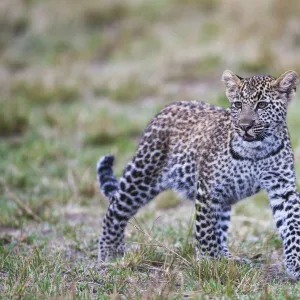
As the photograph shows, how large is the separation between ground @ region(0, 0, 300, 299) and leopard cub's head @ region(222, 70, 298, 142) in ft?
3.18

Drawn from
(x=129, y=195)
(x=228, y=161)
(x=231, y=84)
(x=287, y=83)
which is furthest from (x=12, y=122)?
(x=287, y=83)

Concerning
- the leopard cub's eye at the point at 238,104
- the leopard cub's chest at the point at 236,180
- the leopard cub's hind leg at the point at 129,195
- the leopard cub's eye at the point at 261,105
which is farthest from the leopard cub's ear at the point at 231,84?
the leopard cub's hind leg at the point at 129,195

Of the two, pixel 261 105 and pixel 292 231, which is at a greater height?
pixel 261 105

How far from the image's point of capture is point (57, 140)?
484 inches

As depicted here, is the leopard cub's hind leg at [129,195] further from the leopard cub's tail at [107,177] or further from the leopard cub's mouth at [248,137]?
the leopard cub's mouth at [248,137]

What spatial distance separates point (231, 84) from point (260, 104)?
0.47 m

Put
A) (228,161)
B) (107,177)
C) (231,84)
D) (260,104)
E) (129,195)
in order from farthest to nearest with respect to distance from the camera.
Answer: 1. (107,177)
2. (129,195)
3. (231,84)
4. (228,161)
5. (260,104)

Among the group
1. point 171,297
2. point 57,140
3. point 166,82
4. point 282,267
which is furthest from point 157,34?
point 171,297

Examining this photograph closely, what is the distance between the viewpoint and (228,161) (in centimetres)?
679

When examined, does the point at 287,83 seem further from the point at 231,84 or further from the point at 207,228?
the point at 207,228

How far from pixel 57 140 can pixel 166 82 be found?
12.1 ft

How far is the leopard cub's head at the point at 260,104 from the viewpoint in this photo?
6.46 m

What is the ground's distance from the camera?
6.14m

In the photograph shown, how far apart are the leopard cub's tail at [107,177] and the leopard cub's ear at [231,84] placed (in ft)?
5.91
